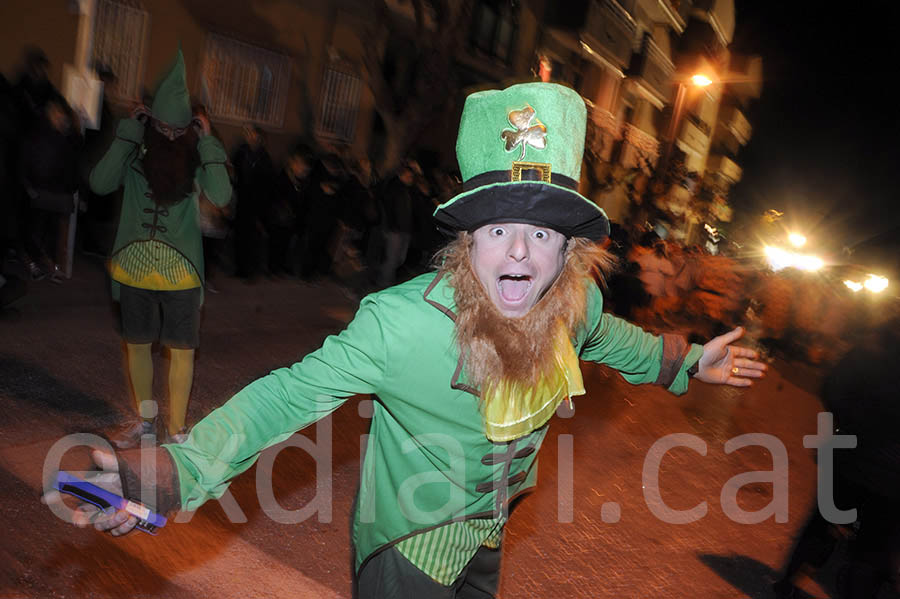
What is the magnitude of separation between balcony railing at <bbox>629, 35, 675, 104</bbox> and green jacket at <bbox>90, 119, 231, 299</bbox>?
82.3 ft

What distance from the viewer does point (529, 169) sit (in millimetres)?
1983

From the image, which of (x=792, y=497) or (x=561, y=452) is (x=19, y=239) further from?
(x=792, y=497)

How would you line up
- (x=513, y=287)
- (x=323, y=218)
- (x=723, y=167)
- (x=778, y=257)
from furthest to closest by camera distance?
1. (x=723, y=167)
2. (x=778, y=257)
3. (x=323, y=218)
4. (x=513, y=287)

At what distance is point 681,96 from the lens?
829 inches

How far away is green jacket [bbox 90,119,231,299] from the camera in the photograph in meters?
3.75

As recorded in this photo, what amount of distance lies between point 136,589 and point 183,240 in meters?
1.84

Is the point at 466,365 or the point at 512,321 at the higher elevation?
the point at 512,321

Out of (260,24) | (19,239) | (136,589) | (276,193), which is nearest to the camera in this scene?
(136,589)

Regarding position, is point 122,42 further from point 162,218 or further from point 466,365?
point 466,365

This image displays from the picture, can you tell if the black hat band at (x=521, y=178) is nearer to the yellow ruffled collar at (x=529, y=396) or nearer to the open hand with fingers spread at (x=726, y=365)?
the yellow ruffled collar at (x=529, y=396)

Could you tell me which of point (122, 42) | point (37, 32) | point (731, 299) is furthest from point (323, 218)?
point (731, 299)

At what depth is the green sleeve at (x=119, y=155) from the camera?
12.2ft

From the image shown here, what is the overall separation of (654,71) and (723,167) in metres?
21.7

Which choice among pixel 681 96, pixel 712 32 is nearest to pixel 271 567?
pixel 681 96
